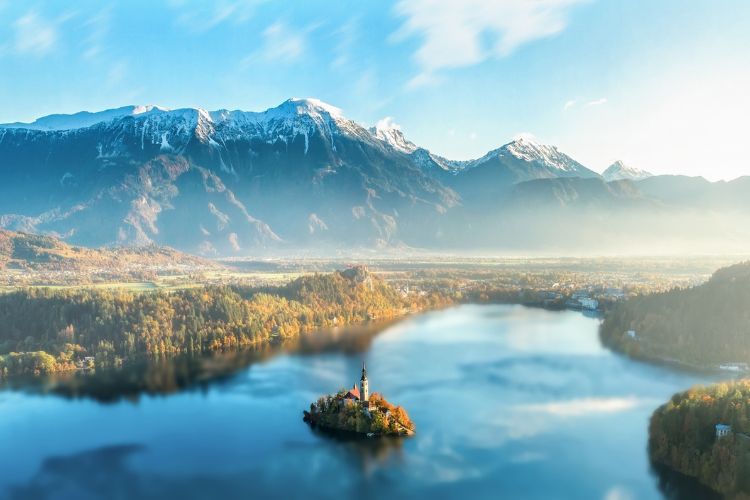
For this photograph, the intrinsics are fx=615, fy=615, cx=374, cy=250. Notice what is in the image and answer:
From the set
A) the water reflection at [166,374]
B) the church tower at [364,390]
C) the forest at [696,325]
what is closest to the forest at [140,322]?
the water reflection at [166,374]

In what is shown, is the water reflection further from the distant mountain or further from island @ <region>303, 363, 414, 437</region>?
the distant mountain

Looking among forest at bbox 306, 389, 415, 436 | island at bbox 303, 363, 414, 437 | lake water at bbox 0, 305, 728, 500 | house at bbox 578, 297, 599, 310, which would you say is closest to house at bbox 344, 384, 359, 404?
island at bbox 303, 363, 414, 437

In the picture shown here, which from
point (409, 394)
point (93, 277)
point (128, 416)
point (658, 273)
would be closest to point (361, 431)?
point (409, 394)

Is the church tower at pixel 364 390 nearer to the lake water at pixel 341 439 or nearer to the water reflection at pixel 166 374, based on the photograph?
the lake water at pixel 341 439

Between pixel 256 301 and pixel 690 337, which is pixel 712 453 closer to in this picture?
pixel 690 337

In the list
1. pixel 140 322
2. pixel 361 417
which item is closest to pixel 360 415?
pixel 361 417
